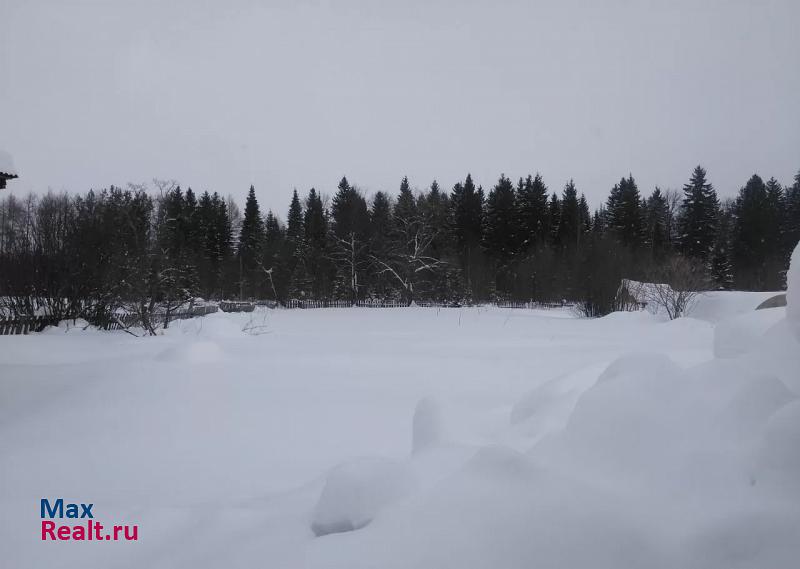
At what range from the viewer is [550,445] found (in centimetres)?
189

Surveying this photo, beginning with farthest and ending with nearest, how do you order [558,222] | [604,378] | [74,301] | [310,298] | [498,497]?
[558,222] < [310,298] < [74,301] < [604,378] < [498,497]

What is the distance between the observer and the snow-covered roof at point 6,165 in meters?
8.13

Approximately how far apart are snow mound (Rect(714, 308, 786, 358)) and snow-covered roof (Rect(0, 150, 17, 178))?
1092 cm

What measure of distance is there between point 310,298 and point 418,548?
1223 inches

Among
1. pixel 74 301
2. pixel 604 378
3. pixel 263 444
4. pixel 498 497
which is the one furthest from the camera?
pixel 74 301

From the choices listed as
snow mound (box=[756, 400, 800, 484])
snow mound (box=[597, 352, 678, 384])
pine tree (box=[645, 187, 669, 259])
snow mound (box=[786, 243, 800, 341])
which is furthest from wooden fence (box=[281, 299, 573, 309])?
snow mound (box=[756, 400, 800, 484])

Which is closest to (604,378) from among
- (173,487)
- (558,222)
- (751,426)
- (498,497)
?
(751,426)

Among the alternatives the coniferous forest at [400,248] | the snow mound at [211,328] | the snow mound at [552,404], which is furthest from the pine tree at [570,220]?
the snow mound at [552,404]

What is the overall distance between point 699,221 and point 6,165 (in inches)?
1602

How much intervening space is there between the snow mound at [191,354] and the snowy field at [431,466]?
1.04 metres

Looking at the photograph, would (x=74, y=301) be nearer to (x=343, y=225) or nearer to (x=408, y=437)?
(x=408, y=437)

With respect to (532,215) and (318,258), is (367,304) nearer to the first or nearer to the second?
(318,258)

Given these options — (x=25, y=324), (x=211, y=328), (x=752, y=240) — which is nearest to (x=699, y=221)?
(x=752, y=240)

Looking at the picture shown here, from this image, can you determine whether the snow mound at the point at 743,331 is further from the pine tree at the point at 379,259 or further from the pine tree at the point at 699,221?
the pine tree at the point at 699,221
